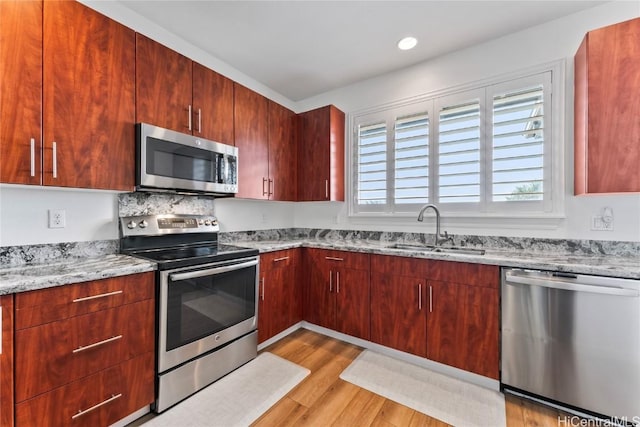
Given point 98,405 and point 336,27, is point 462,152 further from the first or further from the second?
point 98,405

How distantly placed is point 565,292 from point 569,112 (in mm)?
1354

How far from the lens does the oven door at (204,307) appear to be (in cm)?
167

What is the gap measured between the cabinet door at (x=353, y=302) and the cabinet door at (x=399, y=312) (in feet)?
0.22

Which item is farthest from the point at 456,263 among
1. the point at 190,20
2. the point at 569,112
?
the point at 190,20

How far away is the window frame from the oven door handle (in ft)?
4.63

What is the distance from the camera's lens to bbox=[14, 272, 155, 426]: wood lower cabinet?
1207 millimetres

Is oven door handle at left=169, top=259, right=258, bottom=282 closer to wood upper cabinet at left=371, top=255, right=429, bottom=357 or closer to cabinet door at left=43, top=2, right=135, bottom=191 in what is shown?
cabinet door at left=43, top=2, right=135, bottom=191

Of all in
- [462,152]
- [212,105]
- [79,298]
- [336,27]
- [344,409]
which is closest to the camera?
[79,298]

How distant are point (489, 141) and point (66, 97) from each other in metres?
2.96

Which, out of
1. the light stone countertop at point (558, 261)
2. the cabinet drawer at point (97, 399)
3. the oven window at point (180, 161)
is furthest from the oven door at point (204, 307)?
the oven window at point (180, 161)

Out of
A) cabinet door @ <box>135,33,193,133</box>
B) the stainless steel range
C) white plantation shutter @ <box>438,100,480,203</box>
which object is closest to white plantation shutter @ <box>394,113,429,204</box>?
white plantation shutter @ <box>438,100,480,203</box>

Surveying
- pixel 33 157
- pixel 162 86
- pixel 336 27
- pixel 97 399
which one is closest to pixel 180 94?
pixel 162 86

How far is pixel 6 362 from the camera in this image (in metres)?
1.14

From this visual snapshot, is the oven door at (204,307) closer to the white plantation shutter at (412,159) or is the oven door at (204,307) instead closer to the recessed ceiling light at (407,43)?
the white plantation shutter at (412,159)
